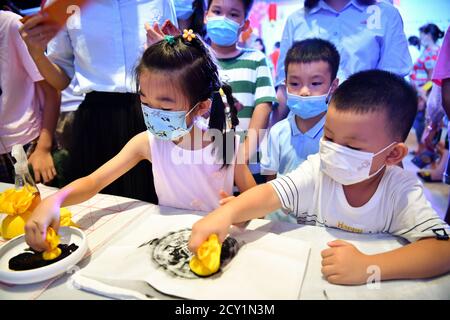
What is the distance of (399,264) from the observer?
0.68m

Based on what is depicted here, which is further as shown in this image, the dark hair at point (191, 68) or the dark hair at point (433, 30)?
the dark hair at point (433, 30)

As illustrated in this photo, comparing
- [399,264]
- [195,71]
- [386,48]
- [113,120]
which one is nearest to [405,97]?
[399,264]

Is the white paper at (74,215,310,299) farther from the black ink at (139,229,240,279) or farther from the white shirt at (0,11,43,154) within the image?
the white shirt at (0,11,43,154)

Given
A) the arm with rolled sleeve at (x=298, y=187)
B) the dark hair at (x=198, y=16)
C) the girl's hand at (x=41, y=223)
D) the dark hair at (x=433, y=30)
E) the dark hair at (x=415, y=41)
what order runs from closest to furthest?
the girl's hand at (x=41, y=223) → the arm with rolled sleeve at (x=298, y=187) → the dark hair at (x=198, y=16) → the dark hair at (x=433, y=30) → the dark hair at (x=415, y=41)

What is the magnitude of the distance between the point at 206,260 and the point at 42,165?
43.1 inches

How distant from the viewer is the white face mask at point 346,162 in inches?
32.2

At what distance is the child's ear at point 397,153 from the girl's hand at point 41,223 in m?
0.92

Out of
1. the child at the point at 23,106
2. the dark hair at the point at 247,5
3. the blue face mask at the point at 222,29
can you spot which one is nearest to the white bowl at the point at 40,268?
the child at the point at 23,106

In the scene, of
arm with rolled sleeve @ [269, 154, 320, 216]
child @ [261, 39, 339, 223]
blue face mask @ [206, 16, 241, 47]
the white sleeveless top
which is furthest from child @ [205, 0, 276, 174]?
arm with rolled sleeve @ [269, 154, 320, 216]

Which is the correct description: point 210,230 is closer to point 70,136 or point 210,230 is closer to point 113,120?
point 113,120

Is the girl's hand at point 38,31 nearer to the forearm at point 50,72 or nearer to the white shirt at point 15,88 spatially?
the forearm at point 50,72

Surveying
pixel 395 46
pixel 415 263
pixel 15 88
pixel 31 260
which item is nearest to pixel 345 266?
pixel 415 263

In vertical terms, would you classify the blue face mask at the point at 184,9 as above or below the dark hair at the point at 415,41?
above

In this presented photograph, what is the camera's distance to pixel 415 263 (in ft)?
2.20
